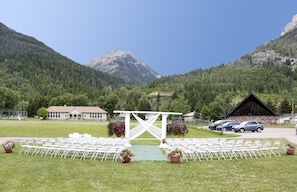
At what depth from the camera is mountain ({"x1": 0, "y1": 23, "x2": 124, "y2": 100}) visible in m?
130

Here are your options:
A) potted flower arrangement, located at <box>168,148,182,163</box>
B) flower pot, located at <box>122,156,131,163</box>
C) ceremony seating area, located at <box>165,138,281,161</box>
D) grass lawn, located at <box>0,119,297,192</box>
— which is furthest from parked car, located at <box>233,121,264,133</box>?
flower pot, located at <box>122,156,131,163</box>

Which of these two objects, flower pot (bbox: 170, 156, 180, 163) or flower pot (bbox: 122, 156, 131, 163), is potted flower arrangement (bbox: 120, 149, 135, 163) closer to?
flower pot (bbox: 122, 156, 131, 163)

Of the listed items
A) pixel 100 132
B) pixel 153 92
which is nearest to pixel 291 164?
pixel 100 132

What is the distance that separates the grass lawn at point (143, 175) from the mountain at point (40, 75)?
106m

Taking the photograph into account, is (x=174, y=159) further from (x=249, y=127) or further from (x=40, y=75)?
(x=40, y=75)

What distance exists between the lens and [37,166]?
Answer: 13.8 m

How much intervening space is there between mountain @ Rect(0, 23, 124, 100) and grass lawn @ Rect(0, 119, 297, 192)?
349ft

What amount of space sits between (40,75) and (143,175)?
143 metres

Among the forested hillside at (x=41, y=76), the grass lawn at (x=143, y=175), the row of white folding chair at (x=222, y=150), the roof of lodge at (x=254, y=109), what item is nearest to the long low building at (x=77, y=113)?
the forested hillside at (x=41, y=76)

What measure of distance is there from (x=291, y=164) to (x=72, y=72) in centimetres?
16146

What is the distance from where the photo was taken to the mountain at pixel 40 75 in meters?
130

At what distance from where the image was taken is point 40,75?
482 ft

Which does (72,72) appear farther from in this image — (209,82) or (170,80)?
(209,82)

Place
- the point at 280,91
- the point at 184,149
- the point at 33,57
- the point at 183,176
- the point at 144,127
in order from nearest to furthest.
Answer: the point at 183,176
the point at 184,149
the point at 144,127
the point at 280,91
the point at 33,57
